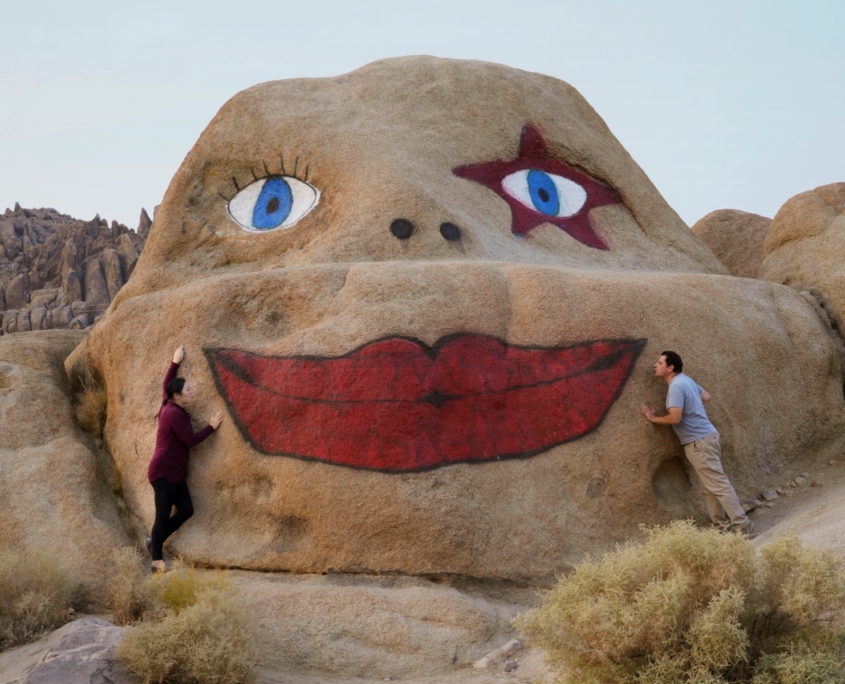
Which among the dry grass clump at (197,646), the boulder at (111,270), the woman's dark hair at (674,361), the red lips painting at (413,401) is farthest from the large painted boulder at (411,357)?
the boulder at (111,270)

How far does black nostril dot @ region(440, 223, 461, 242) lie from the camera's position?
8.70m

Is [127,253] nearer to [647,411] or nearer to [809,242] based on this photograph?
[809,242]

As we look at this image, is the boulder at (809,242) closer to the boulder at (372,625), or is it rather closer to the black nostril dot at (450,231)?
the black nostril dot at (450,231)

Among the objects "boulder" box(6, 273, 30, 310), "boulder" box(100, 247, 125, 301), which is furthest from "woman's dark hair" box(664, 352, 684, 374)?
"boulder" box(6, 273, 30, 310)

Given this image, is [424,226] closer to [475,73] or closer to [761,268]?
[475,73]

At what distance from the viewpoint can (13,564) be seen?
604 cm

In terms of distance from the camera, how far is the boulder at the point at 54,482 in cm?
718

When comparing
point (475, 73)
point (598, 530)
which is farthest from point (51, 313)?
point (598, 530)

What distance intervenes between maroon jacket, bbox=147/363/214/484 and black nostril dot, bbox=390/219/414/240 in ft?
8.53

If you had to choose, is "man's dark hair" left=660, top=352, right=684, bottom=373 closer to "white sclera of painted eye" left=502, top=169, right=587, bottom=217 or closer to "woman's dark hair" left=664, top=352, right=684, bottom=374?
"woman's dark hair" left=664, top=352, right=684, bottom=374

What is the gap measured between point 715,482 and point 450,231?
330 cm

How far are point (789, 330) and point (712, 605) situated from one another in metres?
5.59

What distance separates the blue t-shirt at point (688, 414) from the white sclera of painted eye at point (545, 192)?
3.18 metres

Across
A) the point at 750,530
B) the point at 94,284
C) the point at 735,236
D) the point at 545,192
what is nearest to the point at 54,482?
the point at 750,530
